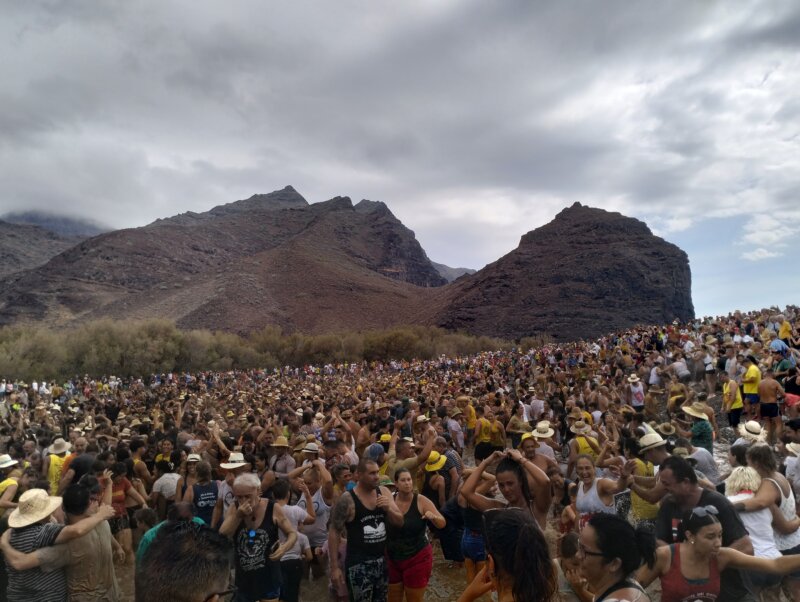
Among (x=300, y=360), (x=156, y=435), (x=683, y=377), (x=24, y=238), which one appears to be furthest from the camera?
(x=24, y=238)

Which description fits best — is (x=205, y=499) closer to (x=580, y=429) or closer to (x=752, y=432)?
(x=580, y=429)

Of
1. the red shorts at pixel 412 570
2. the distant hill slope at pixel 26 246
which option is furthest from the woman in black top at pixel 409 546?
the distant hill slope at pixel 26 246

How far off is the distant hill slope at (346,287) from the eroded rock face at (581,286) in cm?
20

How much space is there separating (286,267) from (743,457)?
303 feet

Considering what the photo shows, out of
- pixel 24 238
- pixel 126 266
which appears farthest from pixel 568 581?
pixel 24 238

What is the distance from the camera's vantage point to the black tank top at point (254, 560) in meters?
3.71

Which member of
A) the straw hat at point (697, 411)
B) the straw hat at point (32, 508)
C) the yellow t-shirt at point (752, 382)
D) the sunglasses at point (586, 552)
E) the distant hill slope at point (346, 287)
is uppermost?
the distant hill slope at point (346, 287)

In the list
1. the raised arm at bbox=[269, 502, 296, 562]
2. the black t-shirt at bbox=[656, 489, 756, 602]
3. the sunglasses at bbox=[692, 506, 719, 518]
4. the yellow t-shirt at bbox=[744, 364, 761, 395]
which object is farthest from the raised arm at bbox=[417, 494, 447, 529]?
the yellow t-shirt at bbox=[744, 364, 761, 395]

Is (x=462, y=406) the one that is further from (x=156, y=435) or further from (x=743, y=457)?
(x=743, y=457)

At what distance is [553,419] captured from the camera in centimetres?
1036

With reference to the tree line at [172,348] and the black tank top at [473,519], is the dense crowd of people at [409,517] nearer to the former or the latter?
the black tank top at [473,519]

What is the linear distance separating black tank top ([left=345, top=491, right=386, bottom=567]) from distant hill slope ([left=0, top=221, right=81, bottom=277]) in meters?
133

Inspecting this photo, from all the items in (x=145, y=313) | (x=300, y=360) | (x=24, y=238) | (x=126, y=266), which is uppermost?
(x=24, y=238)

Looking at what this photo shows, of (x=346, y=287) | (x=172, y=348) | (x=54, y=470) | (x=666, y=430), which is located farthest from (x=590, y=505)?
(x=346, y=287)
